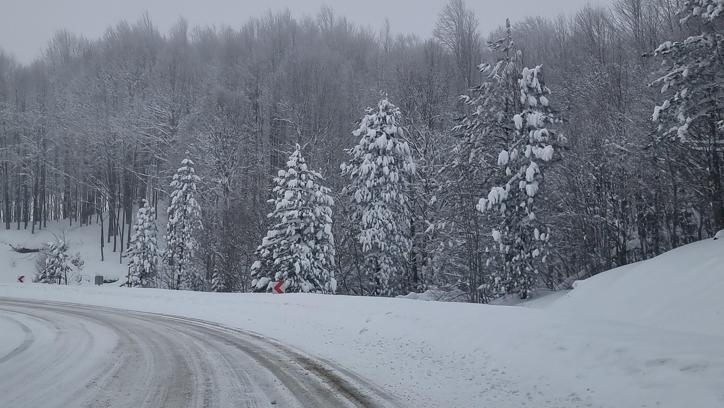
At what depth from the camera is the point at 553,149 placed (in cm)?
1823

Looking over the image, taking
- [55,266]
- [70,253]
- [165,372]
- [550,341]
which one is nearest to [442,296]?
[550,341]

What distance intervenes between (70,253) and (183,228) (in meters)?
20.4

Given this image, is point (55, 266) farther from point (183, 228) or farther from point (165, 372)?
point (165, 372)

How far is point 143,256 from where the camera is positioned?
3766 cm

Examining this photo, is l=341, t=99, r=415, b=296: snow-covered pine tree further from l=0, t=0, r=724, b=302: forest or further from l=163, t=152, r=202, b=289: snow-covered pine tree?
l=163, t=152, r=202, b=289: snow-covered pine tree

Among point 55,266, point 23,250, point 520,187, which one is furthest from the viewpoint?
point 23,250

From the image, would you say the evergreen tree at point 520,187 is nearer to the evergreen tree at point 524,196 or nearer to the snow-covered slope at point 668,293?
the evergreen tree at point 524,196

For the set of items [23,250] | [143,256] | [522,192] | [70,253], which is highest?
[23,250]

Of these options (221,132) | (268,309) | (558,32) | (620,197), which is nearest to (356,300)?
(268,309)

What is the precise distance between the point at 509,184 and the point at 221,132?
2780cm

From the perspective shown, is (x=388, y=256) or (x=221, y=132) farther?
(x=221, y=132)

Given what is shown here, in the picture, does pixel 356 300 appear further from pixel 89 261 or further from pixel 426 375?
pixel 89 261

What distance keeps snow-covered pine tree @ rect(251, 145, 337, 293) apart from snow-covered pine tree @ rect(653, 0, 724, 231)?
16.0 meters

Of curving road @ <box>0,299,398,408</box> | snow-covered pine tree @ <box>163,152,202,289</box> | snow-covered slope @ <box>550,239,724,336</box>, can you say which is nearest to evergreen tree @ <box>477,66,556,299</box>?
snow-covered slope @ <box>550,239,724,336</box>
